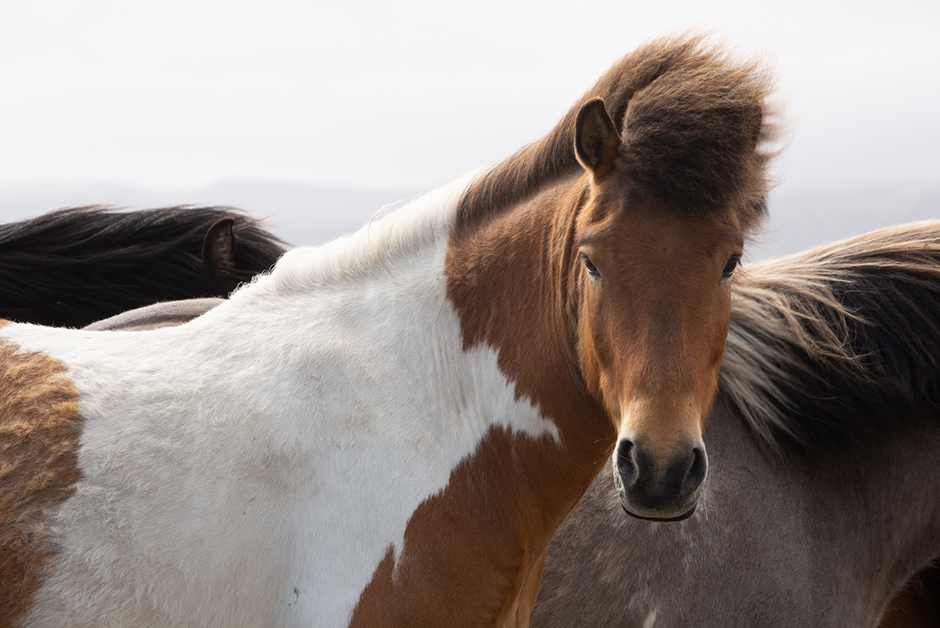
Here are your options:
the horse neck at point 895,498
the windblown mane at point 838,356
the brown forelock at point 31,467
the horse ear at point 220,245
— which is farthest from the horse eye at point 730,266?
the horse ear at point 220,245

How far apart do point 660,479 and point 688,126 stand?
1063 millimetres

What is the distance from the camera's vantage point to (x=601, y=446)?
8.20 feet

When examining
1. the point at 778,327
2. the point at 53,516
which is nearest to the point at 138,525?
the point at 53,516

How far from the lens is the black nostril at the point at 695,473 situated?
78.0 inches

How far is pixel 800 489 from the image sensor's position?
3.13m

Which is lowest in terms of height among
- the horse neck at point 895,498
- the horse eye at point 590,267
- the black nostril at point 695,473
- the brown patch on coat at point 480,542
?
the horse neck at point 895,498

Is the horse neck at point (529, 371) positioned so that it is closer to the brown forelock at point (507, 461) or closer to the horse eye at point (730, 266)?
the brown forelock at point (507, 461)

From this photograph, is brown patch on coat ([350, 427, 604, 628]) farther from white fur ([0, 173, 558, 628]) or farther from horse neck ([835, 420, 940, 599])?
horse neck ([835, 420, 940, 599])

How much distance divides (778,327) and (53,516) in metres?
2.97

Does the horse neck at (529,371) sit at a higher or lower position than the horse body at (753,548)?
higher

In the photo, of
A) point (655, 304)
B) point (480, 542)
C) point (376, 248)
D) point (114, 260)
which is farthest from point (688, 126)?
point (114, 260)

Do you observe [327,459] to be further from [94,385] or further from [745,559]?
[745,559]

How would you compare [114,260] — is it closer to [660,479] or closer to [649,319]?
[649,319]

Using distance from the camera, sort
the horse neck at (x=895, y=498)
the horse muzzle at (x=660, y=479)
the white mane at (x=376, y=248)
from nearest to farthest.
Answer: the horse muzzle at (x=660, y=479)
the white mane at (x=376, y=248)
the horse neck at (x=895, y=498)
